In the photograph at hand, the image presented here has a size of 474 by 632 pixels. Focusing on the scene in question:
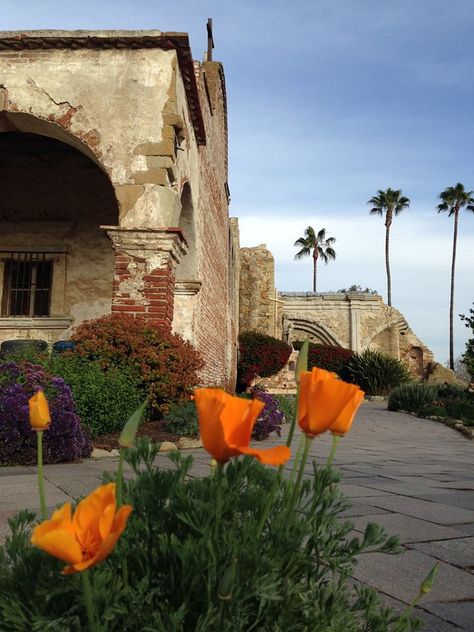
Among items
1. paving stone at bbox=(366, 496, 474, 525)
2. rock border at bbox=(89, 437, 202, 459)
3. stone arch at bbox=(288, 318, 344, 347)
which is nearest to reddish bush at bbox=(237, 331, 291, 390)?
stone arch at bbox=(288, 318, 344, 347)

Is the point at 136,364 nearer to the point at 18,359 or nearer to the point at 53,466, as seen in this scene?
the point at 18,359

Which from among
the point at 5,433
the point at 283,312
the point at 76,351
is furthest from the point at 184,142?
the point at 283,312

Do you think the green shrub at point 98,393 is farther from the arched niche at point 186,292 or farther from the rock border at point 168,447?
the arched niche at point 186,292

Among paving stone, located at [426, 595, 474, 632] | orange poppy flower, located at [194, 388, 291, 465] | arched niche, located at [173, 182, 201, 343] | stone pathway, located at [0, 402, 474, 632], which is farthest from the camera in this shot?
arched niche, located at [173, 182, 201, 343]

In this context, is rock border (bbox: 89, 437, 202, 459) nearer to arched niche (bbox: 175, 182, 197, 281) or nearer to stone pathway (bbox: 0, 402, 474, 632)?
stone pathway (bbox: 0, 402, 474, 632)

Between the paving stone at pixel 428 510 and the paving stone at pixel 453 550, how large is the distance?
0.32 m

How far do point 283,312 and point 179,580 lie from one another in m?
27.9

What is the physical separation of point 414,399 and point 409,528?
39.4 feet

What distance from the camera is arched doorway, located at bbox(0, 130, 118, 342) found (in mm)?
10875

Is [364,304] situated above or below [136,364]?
above

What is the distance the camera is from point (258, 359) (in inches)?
832

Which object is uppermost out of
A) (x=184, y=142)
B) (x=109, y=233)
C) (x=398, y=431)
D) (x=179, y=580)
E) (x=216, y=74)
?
(x=216, y=74)

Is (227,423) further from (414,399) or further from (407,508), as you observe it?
(414,399)

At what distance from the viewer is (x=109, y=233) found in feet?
23.1
